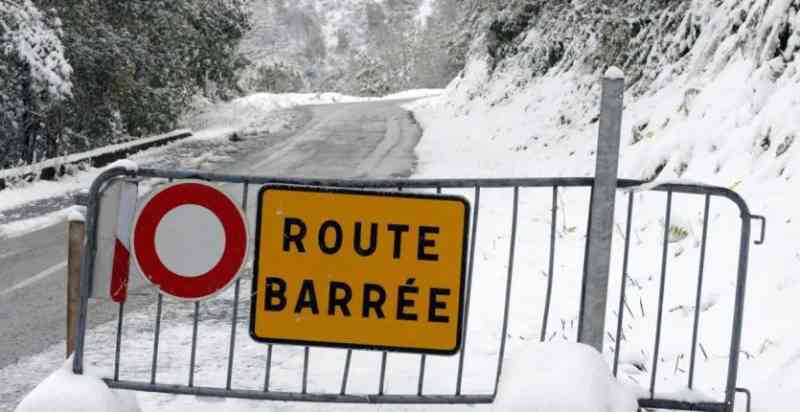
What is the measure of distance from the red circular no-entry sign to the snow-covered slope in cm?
255

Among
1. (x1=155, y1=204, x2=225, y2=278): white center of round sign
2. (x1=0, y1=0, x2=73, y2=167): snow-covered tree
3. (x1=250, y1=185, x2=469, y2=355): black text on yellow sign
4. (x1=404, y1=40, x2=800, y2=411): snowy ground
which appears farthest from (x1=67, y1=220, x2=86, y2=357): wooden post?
(x1=0, y1=0, x2=73, y2=167): snow-covered tree

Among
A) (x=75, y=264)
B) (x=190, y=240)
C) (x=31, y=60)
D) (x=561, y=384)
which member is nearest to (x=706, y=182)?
(x=561, y=384)

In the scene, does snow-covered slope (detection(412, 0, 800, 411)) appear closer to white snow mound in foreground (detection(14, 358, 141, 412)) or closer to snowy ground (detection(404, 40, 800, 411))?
snowy ground (detection(404, 40, 800, 411))

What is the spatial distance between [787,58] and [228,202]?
821 centimetres

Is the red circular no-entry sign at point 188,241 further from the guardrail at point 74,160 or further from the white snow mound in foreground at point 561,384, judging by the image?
the guardrail at point 74,160

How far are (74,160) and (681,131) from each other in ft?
34.7

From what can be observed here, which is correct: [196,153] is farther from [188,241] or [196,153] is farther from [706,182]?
[188,241]

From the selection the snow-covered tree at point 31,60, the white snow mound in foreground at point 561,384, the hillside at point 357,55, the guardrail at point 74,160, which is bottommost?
the white snow mound in foreground at point 561,384

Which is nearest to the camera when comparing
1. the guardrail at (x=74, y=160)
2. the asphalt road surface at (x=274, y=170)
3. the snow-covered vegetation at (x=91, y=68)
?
the asphalt road surface at (x=274, y=170)

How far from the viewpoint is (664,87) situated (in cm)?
1481

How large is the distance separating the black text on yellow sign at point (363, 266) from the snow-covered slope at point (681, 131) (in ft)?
5.65

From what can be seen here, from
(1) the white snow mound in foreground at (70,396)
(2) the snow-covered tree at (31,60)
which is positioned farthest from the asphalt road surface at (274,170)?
(2) the snow-covered tree at (31,60)

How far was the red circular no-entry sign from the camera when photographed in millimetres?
4441

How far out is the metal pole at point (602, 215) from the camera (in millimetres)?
4340
